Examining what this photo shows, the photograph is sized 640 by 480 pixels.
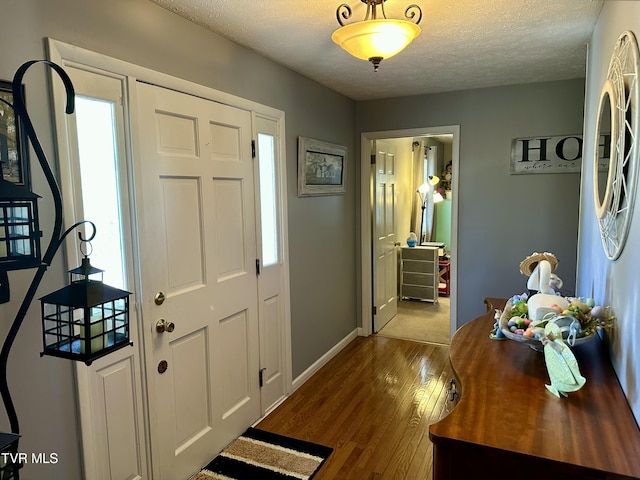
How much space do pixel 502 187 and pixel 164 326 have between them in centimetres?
288

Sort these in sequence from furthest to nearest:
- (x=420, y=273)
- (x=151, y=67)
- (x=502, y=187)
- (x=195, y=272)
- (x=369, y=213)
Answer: (x=420, y=273) < (x=369, y=213) < (x=502, y=187) < (x=195, y=272) < (x=151, y=67)

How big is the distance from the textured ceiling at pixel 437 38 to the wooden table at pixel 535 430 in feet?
5.32

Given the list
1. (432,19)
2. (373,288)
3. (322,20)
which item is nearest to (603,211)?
(432,19)

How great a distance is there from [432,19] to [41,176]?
1859 millimetres

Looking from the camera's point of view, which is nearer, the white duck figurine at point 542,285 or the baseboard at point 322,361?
the white duck figurine at point 542,285

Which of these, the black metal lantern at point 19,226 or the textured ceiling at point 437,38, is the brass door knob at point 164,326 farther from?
the textured ceiling at point 437,38

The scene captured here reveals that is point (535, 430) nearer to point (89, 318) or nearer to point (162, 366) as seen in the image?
point (89, 318)

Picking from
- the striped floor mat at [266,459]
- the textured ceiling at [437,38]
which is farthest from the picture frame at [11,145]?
the striped floor mat at [266,459]

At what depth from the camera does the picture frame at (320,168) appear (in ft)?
10.1

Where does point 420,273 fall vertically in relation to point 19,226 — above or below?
below

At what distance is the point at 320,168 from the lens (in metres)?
3.33

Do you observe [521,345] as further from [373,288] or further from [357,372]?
[373,288]

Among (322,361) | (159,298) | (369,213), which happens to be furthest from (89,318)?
(369,213)

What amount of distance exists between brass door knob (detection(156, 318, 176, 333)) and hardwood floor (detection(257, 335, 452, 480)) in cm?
104
